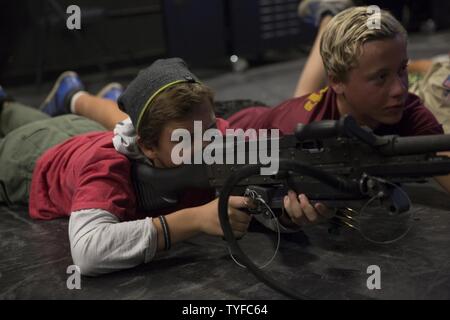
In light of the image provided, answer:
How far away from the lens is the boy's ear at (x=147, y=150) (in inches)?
39.9

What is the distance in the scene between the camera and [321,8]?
71.1 inches

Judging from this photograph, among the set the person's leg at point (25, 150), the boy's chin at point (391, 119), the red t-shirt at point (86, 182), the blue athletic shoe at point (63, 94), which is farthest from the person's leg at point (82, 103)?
the boy's chin at point (391, 119)

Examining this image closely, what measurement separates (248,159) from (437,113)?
78cm

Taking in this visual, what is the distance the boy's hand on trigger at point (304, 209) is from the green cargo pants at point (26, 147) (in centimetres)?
73

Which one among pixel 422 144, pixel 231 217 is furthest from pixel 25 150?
pixel 422 144

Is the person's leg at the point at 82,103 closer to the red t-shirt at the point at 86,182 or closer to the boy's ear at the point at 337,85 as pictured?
the red t-shirt at the point at 86,182

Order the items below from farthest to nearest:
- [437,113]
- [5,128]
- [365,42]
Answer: [5,128], [437,113], [365,42]

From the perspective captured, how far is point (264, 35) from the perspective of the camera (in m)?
3.46

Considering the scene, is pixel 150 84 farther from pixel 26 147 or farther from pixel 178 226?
pixel 26 147

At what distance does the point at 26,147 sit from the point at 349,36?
2.71 ft

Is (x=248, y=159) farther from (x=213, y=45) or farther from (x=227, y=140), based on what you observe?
(x=213, y=45)

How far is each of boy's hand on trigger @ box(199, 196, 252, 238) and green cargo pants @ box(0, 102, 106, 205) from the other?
1.95ft

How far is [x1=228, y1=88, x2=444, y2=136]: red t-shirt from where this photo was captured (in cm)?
111
